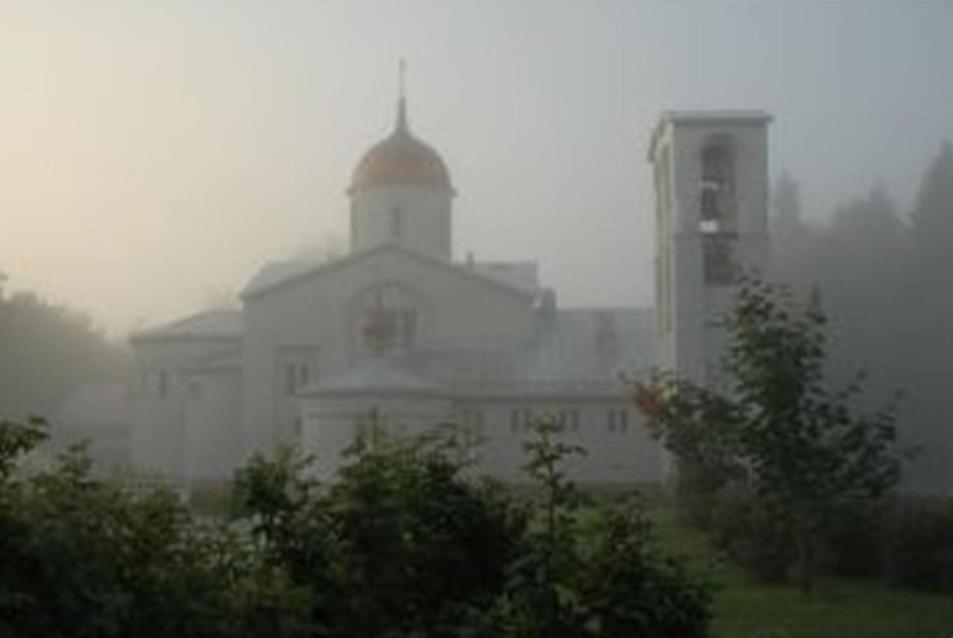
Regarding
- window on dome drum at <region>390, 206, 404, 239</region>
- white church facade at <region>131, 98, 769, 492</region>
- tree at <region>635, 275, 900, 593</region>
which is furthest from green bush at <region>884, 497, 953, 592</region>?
window on dome drum at <region>390, 206, 404, 239</region>

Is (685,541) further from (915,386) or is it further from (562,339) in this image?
(562,339)

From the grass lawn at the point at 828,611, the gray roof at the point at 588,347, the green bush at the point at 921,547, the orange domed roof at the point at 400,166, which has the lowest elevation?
the grass lawn at the point at 828,611

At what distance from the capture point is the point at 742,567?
1634 cm

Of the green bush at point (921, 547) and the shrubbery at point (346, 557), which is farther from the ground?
the shrubbery at point (346, 557)

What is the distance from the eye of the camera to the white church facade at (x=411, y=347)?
31234 mm

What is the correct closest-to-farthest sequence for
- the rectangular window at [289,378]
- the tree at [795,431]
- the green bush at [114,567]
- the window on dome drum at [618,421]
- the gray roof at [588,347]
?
1. the green bush at [114,567]
2. the tree at [795,431]
3. the window on dome drum at [618,421]
4. the gray roof at [588,347]
5. the rectangular window at [289,378]

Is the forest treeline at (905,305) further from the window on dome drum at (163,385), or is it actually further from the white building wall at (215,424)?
the window on dome drum at (163,385)

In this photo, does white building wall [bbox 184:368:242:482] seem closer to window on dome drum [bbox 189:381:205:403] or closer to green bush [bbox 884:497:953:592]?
window on dome drum [bbox 189:381:205:403]

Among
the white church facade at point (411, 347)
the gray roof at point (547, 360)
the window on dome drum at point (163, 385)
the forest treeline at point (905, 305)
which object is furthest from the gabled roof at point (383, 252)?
the forest treeline at point (905, 305)

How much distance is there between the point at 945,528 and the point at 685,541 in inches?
167

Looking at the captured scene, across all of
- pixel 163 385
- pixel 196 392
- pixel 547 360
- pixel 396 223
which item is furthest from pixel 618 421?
pixel 163 385

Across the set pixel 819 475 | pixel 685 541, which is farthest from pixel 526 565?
pixel 685 541

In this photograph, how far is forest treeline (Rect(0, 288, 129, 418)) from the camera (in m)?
41.5

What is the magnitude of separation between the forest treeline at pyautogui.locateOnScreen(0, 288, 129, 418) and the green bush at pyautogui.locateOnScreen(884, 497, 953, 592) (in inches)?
1081
